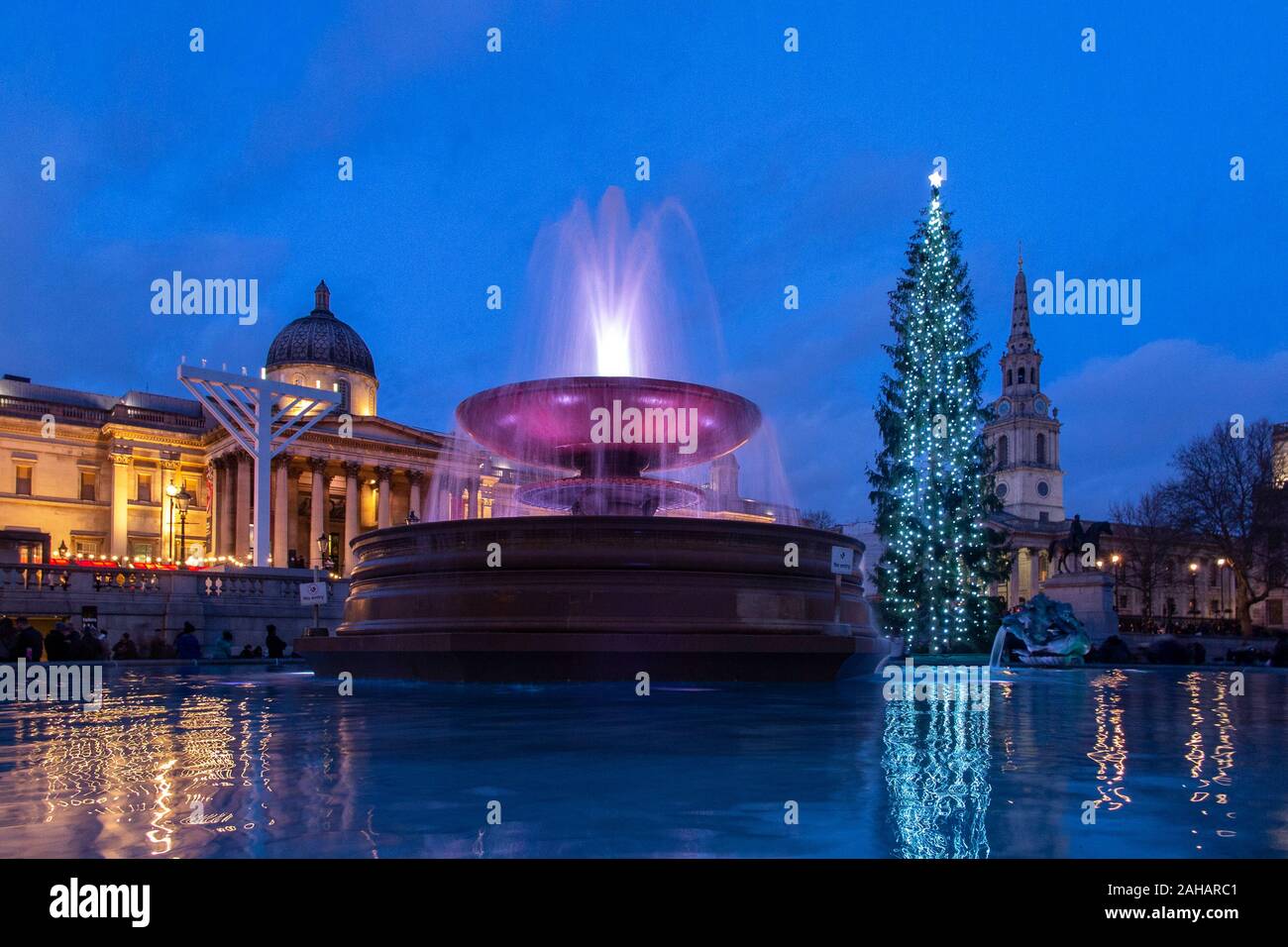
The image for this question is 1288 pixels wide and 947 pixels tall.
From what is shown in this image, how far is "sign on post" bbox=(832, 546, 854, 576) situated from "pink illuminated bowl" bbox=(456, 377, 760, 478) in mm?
3073

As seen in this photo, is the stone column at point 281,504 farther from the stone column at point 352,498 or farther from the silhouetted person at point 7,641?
the silhouetted person at point 7,641

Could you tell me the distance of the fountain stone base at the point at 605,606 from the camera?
33.6 ft

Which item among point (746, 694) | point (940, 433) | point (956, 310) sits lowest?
point (746, 694)

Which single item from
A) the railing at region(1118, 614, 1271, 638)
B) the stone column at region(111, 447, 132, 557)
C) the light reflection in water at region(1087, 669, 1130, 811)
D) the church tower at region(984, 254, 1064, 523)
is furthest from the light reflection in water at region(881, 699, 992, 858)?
the church tower at region(984, 254, 1064, 523)

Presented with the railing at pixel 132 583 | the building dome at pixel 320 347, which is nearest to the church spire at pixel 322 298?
the building dome at pixel 320 347

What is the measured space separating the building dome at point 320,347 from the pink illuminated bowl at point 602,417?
58969mm

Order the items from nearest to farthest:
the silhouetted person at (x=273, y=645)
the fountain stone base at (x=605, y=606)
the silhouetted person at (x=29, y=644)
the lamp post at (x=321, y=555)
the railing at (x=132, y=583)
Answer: the fountain stone base at (x=605, y=606) < the silhouetted person at (x=29, y=644) < the lamp post at (x=321, y=555) < the silhouetted person at (x=273, y=645) < the railing at (x=132, y=583)

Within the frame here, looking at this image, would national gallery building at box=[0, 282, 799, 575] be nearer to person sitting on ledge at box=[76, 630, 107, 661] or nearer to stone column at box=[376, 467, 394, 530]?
stone column at box=[376, 467, 394, 530]

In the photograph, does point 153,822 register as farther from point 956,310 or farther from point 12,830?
point 956,310

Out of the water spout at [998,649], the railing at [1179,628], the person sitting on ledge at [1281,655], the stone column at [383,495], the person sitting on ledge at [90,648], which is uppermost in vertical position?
the stone column at [383,495]

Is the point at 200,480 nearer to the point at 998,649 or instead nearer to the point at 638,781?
the point at 998,649
